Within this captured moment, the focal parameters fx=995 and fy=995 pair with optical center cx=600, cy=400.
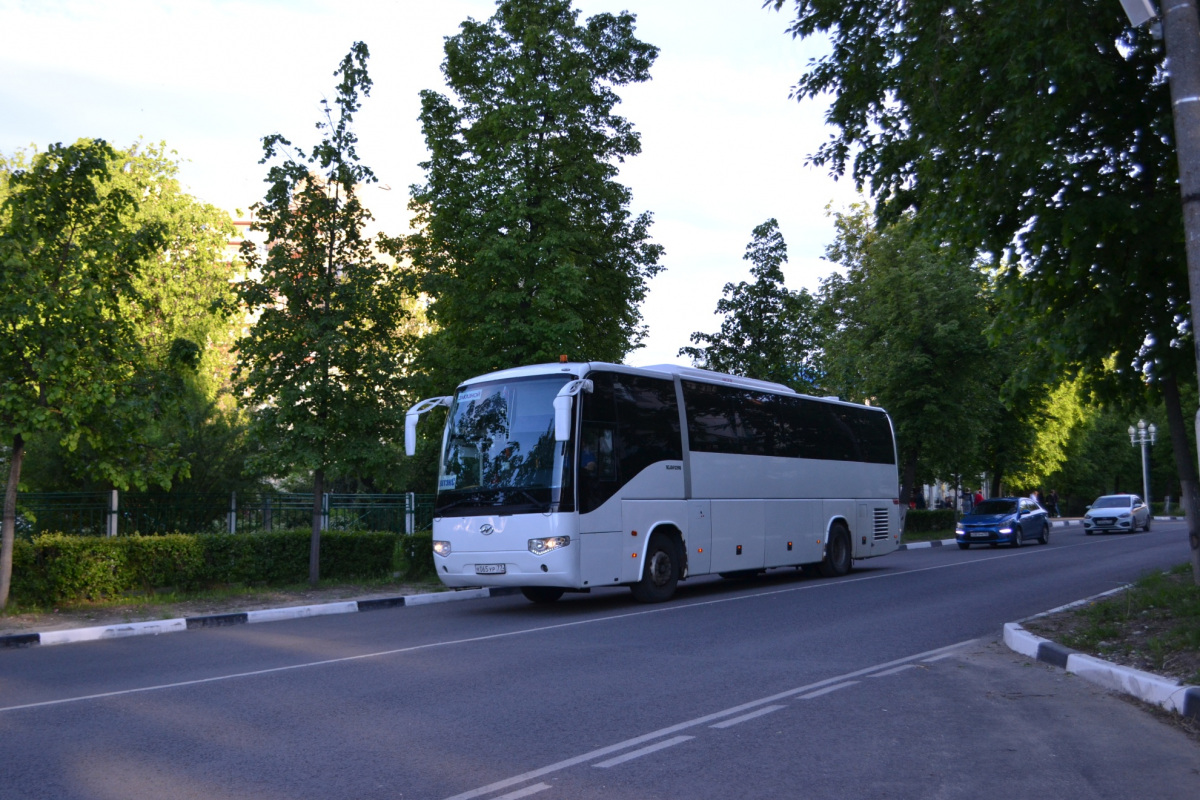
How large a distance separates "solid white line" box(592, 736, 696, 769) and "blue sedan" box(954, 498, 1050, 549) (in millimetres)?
28022

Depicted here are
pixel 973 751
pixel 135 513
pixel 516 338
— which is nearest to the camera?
pixel 973 751

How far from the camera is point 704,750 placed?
623cm

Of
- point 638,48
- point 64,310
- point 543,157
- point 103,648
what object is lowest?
point 103,648

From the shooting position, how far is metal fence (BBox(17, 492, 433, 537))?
53.8 ft

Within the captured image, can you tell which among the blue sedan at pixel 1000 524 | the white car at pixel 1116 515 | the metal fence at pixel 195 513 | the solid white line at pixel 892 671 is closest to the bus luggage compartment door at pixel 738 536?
the solid white line at pixel 892 671

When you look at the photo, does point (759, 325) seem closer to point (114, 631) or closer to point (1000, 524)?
point (1000, 524)

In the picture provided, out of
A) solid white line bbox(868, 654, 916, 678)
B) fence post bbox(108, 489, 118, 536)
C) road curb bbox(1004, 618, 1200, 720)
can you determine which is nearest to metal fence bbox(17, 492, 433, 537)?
fence post bbox(108, 489, 118, 536)

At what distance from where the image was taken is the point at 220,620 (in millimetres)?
14273

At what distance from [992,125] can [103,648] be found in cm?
1258

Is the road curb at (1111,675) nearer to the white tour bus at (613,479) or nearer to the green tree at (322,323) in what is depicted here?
the white tour bus at (613,479)

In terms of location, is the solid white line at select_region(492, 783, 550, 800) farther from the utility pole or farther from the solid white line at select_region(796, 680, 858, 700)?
the utility pole

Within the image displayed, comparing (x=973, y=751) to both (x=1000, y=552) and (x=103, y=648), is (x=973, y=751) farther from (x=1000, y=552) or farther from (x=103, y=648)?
(x=1000, y=552)

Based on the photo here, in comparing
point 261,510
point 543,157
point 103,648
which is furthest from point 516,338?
point 103,648

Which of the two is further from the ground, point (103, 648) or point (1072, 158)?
point (1072, 158)
